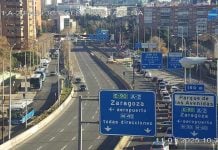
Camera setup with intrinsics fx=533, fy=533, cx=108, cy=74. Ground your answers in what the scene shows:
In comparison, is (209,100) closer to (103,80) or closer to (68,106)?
(68,106)

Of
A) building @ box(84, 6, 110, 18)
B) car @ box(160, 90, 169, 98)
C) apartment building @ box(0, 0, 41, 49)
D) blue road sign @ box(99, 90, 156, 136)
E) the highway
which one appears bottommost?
the highway

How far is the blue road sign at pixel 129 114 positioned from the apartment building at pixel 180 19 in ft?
212

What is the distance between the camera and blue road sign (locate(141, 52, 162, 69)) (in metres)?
29.5

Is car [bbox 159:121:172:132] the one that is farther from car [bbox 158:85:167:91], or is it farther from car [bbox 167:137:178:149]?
car [bbox 158:85:167:91]

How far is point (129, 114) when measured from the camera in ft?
41.3

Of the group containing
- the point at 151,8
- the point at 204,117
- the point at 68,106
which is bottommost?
the point at 68,106

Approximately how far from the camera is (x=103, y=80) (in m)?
49.4

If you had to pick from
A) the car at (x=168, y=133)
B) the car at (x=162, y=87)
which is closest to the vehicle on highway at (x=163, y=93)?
the car at (x=162, y=87)

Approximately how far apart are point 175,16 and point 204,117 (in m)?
73.6

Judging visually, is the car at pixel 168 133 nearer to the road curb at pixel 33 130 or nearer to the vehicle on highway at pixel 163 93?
the road curb at pixel 33 130

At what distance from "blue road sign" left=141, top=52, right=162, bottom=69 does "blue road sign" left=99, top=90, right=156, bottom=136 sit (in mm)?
16986

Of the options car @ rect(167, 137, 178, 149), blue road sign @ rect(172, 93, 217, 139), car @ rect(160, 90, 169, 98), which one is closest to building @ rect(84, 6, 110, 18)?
car @ rect(160, 90, 169, 98)

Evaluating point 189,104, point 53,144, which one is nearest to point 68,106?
point 53,144

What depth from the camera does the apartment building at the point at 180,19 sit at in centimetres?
7931
